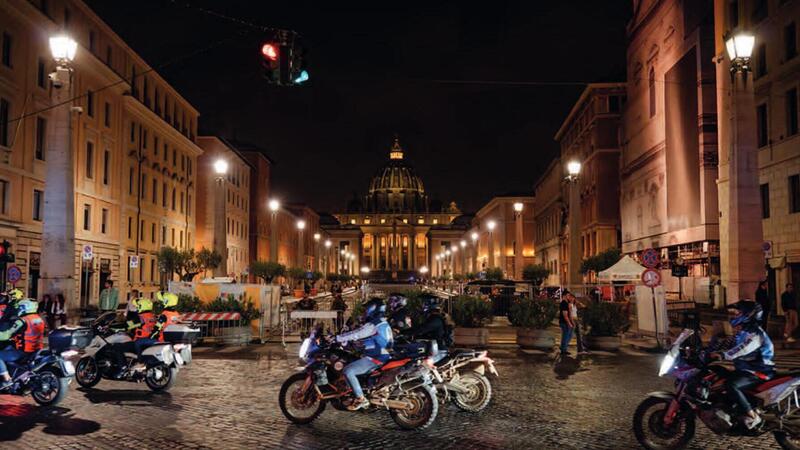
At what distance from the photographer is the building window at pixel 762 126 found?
104 ft

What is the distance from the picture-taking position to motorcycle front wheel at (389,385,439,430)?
9844 millimetres

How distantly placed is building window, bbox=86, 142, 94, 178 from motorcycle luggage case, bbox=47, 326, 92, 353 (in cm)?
3185

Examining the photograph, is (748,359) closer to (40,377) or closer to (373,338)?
(373,338)

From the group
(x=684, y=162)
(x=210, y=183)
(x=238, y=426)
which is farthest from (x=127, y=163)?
(x=238, y=426)

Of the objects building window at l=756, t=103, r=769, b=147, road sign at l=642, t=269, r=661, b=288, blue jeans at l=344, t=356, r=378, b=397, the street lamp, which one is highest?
building window at l=756, t=103, r=769, b=147

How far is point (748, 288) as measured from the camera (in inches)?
742

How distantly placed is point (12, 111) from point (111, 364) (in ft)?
79.9

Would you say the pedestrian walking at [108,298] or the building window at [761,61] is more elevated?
the building window at [761,61]

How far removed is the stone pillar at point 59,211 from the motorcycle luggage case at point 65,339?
34.0ft

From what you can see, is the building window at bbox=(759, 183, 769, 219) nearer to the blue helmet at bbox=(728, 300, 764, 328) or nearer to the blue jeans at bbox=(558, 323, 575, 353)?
the blue jeans at bbox=(558, 323, 575, 353)

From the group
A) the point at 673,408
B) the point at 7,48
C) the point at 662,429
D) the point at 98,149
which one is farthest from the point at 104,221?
the point at 673,408

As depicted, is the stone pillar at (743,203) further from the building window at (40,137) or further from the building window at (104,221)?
the building window at (104,221)

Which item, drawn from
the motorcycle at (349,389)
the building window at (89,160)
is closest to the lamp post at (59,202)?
the motorcycle at (349,389)

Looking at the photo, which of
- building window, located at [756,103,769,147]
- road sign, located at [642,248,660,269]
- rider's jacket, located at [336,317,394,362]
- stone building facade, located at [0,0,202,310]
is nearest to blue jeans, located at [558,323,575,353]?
road sign, located at [642,248,660,269]
